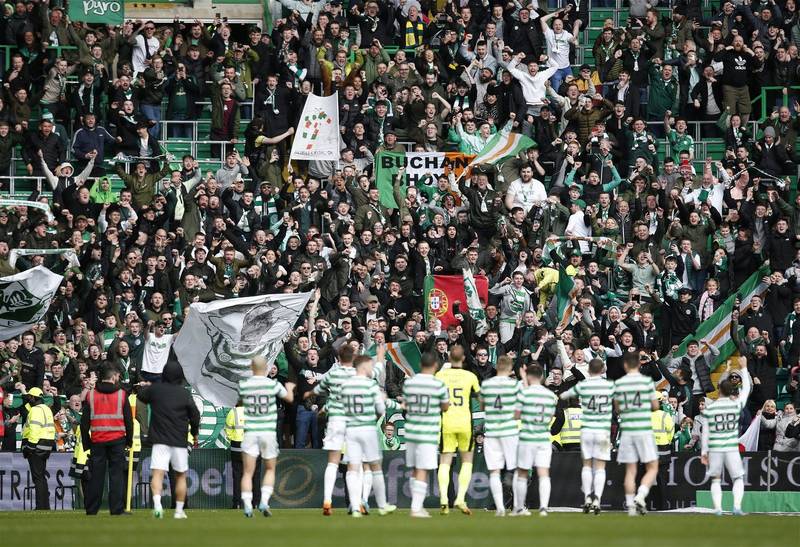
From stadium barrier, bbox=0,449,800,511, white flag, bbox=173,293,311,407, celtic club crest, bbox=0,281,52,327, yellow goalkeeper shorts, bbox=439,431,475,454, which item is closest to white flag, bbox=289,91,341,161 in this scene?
white flag, bbox=173,293,311,407

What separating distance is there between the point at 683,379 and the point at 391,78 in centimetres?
1041

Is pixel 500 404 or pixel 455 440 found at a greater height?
pixel 500 404

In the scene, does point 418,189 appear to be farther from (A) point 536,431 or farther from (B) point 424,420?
(B) point 424,420

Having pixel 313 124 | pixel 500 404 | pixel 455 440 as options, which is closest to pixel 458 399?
pixel 455 440

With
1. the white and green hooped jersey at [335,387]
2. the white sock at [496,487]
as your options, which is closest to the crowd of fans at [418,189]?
the white sock at [496,487]

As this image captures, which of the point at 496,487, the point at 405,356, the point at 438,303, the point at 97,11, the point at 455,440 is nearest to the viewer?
the point at 496,487

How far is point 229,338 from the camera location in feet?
94.6

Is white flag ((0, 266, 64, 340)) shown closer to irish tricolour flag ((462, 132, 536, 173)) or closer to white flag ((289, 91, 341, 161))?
white flag ((289, 91, 341, 161))

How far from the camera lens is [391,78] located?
119ft

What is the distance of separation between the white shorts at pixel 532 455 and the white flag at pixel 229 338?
24.3ft

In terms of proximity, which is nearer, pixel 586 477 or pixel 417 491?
pixel 417 491

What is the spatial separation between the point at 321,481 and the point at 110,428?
5.35 meters

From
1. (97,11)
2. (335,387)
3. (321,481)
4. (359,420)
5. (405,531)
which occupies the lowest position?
(321,481)

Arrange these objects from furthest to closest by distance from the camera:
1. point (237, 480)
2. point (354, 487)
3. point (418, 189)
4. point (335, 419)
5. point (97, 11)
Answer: point (97, 11)
point (418, 189)
point (237, 480)
point (335, 419)
point (354, 487)
